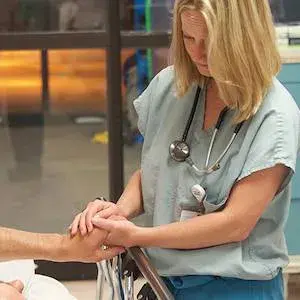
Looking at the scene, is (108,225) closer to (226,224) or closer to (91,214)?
(91,214)

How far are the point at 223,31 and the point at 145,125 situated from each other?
0.38 meters

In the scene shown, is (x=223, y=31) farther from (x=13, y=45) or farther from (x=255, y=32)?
(x=13, y=45)

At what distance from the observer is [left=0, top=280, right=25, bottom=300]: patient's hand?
5.85 feet

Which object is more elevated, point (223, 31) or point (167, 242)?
point (223, 31)

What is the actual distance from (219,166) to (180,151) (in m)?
0.10

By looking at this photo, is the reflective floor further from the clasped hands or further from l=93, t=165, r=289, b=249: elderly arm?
l=93, t=165, r=289, b=249: elderly arm

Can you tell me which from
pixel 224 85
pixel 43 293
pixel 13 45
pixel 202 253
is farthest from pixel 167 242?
pixel 13 45

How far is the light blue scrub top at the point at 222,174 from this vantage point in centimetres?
163

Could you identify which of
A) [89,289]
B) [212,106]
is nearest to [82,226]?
[212,106]

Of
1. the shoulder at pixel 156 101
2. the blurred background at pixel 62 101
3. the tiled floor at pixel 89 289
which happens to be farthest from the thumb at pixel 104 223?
the blurred background at pixel 62 101

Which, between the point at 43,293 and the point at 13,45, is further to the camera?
the point at 13,45

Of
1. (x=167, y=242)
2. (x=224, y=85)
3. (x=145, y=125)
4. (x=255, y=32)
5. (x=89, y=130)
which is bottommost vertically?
(x=89, y=130)

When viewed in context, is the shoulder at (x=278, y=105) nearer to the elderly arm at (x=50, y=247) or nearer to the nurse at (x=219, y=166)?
the nurse at (x=219, y=166)

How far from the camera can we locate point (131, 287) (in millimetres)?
1704
